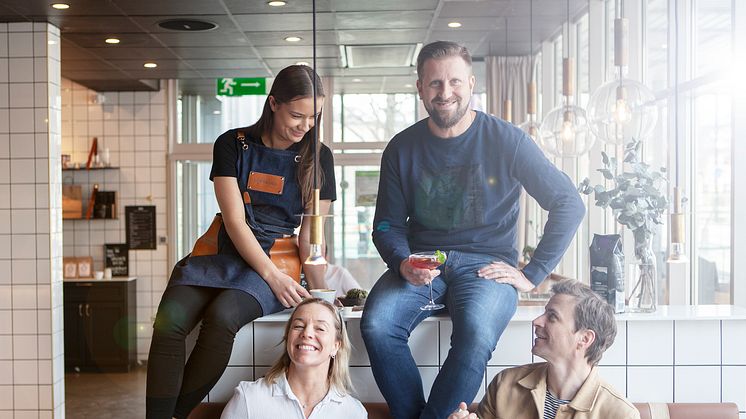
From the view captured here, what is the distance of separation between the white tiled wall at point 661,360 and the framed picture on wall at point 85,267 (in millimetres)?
6387

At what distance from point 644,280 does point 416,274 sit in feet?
3.02

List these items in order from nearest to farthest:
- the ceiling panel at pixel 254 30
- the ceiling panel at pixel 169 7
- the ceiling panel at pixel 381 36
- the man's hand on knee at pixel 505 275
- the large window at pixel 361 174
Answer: the man's hand on knee at pixel 505 275 < the ceiling panel at pixel 169 7 < the ceiling panel at pixel 254 30 < the ceiling panel at pixel 381 36 < the large window at pixel 361 174

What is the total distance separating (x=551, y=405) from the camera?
2.47 meters

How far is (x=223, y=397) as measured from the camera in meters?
2.90

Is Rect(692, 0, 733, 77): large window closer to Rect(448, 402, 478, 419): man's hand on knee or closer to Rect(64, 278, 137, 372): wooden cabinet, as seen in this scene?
Rect(448, 402, 478, 419): man's hand on knee

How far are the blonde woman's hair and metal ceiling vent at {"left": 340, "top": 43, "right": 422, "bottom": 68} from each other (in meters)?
4.49

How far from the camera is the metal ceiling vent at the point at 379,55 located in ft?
22.8

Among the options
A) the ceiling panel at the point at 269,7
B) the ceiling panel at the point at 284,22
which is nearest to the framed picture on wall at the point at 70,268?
the ceiling panel at the point at 284,22

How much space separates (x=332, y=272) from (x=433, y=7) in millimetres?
1908

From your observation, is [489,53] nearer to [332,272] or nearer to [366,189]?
[366,189]

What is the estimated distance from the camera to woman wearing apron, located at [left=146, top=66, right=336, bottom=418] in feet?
8.75

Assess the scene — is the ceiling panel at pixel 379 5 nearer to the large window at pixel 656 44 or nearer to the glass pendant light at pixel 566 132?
Answer: the large window at pixel 656 44

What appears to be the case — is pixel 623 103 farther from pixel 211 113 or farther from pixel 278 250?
pixel 211 113

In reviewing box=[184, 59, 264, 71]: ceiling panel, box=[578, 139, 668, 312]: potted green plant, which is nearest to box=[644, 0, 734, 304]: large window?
box=[578, 139, 668, 312]: potted green plant
